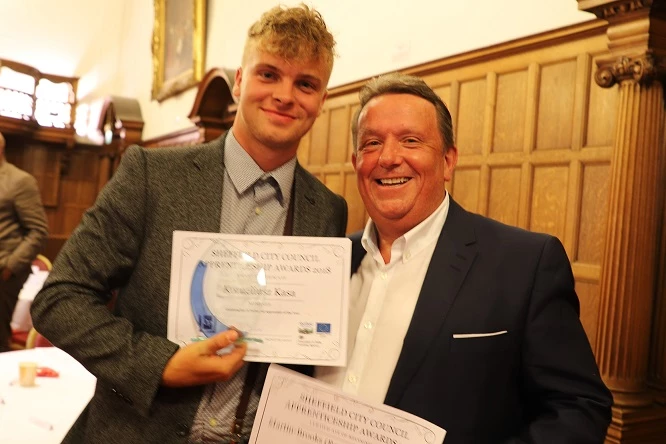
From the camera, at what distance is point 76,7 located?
37.2 ft

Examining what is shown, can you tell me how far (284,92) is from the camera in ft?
5.27

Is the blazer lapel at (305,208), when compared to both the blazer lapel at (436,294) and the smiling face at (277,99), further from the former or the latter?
the blazer lapel at (436,294)

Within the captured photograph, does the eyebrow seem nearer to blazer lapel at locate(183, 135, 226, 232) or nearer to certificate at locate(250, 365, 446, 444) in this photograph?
blazer lapel at locate(183, 135, 226, 232)

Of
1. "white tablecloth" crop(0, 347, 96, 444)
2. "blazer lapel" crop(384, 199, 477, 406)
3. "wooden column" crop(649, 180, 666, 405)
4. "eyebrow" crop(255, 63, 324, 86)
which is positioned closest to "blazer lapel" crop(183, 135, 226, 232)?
"eyebrow" crop(255, 63, 324, 86)

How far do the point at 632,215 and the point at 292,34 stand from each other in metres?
1.97

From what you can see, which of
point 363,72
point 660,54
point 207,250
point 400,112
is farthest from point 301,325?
point 363,72

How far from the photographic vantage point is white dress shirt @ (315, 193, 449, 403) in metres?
1.56

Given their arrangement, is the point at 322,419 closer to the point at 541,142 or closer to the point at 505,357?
the point at 505,357

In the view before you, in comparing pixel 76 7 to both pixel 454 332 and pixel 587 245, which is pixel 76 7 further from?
pixel 454 332

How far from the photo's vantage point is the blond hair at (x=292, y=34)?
1590mm

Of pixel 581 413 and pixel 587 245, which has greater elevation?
pixel 587 245

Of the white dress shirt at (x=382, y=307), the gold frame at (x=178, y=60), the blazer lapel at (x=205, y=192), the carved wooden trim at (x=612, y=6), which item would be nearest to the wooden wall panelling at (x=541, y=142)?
the carved wooden trim at (x=612, y=6)

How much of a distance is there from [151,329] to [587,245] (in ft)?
8.59

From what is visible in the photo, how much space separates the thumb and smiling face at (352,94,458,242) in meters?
0.53
